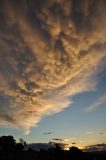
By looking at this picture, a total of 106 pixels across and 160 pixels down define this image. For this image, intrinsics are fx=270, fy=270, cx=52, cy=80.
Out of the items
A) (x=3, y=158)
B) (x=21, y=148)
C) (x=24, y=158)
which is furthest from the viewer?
(x=21, y=148)

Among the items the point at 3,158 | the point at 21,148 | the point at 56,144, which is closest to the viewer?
the point at 3,158

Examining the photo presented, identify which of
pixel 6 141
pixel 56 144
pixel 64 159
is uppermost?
pixel 6 141

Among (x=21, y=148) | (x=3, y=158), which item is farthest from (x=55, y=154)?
(x=21, y=148)

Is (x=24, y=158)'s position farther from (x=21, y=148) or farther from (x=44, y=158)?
(x=21, y=148)

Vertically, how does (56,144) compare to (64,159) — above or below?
above

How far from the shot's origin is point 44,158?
10681cm

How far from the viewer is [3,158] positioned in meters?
97.1

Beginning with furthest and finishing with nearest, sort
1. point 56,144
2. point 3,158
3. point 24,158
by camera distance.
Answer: point 56,144, point 24,158, point 3,158

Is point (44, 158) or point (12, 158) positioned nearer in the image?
point (12, 158)

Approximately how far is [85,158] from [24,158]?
24.7 meters

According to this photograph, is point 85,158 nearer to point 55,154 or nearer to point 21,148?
point 55,154

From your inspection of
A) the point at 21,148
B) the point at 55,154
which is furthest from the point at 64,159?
the point at 21,148

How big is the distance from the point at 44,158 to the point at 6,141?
151 feet

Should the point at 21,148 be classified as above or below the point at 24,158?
above
